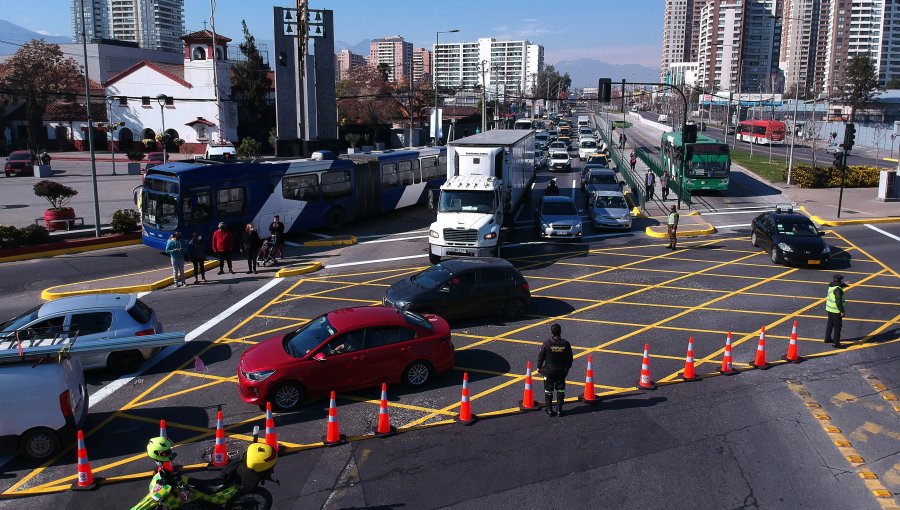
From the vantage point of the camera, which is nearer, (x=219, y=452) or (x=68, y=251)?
(x=219, y=452)

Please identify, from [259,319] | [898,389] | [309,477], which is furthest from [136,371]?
[898,389]

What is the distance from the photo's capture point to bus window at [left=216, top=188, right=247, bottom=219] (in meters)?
24.3

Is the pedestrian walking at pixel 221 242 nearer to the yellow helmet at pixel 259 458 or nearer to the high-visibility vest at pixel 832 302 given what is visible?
the yellow helmet at pixel 259 458

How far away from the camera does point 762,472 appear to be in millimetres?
9633

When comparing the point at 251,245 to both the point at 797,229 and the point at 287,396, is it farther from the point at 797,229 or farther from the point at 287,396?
the point at 797,229

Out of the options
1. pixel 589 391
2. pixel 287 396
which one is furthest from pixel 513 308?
pixel 287 396

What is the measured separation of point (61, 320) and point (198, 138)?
174 feet

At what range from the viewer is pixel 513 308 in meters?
17.2

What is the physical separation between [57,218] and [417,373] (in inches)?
837

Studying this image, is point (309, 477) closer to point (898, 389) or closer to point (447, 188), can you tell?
point (898, 389)

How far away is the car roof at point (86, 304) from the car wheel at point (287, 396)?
447 cm

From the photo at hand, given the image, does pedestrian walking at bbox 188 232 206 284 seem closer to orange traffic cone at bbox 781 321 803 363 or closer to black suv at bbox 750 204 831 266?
orange traffic cone at bbox 781 321 803 363

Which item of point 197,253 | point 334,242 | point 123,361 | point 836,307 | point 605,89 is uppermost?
point 605,89

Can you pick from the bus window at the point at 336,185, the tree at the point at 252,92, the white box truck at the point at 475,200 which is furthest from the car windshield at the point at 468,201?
the tree at the point at 252,92
